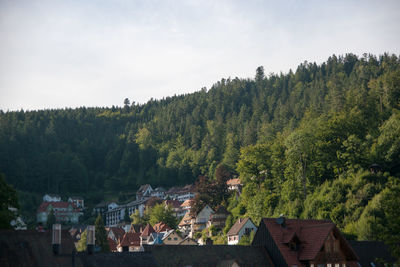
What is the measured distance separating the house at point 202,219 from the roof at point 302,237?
74.8 metres

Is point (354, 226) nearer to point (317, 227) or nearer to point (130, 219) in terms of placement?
point (317, 227)

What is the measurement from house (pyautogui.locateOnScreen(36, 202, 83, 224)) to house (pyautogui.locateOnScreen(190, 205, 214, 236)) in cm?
7051

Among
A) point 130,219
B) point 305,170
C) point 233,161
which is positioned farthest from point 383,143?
point 130,219

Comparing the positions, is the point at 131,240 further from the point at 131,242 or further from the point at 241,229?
the point at 241,229

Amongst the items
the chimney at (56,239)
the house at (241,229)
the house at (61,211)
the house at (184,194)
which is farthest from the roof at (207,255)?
the house at (184,194)

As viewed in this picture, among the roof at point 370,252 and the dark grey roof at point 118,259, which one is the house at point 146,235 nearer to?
the roof at point 370,252

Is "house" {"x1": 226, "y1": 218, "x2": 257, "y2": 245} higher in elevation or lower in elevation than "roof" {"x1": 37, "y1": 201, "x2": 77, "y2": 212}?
higher

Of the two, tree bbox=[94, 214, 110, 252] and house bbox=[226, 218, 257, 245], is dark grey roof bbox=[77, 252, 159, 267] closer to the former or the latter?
house bbox=[226, 218, 257, 245]

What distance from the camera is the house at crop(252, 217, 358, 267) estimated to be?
5116 centimetres

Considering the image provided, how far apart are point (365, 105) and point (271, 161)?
900 inches

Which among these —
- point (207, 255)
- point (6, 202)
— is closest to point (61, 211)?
point (6, 202)

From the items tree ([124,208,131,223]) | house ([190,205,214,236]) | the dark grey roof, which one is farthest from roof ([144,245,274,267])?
tree ([124,208,131,223])

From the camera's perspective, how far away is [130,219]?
18112 cm

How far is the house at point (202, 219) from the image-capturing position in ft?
422
